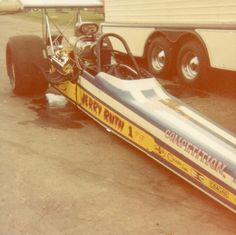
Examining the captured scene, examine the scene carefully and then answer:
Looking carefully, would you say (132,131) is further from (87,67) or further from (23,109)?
(23,109)

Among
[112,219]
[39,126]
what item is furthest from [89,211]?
[39,126]

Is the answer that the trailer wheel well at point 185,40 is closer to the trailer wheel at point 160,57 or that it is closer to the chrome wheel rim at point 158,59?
the trailer wheel at point 160,57

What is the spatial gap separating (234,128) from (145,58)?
4.41 m

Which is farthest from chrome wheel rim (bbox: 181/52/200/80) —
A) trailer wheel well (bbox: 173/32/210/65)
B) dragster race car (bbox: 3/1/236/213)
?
dragster race car (bbox: 3/1/236/213)

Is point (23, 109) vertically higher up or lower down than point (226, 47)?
lower down

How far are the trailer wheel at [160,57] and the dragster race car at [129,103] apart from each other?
1.84 metres

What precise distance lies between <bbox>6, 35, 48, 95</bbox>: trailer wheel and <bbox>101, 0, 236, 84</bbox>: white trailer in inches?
106

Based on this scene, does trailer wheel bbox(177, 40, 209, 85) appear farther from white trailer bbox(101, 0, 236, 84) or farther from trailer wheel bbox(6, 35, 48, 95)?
trailer wheel bbox(6, 35, 48, 95)

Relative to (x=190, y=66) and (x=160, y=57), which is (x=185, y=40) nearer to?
(x=190, y=66)

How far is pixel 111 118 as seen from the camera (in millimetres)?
5719

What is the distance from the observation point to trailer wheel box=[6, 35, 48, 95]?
7.48m

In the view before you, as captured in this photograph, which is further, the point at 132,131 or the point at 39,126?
the point at 39,126

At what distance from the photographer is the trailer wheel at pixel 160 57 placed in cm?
955

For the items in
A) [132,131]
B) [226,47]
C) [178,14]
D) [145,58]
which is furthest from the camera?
[145,58]
